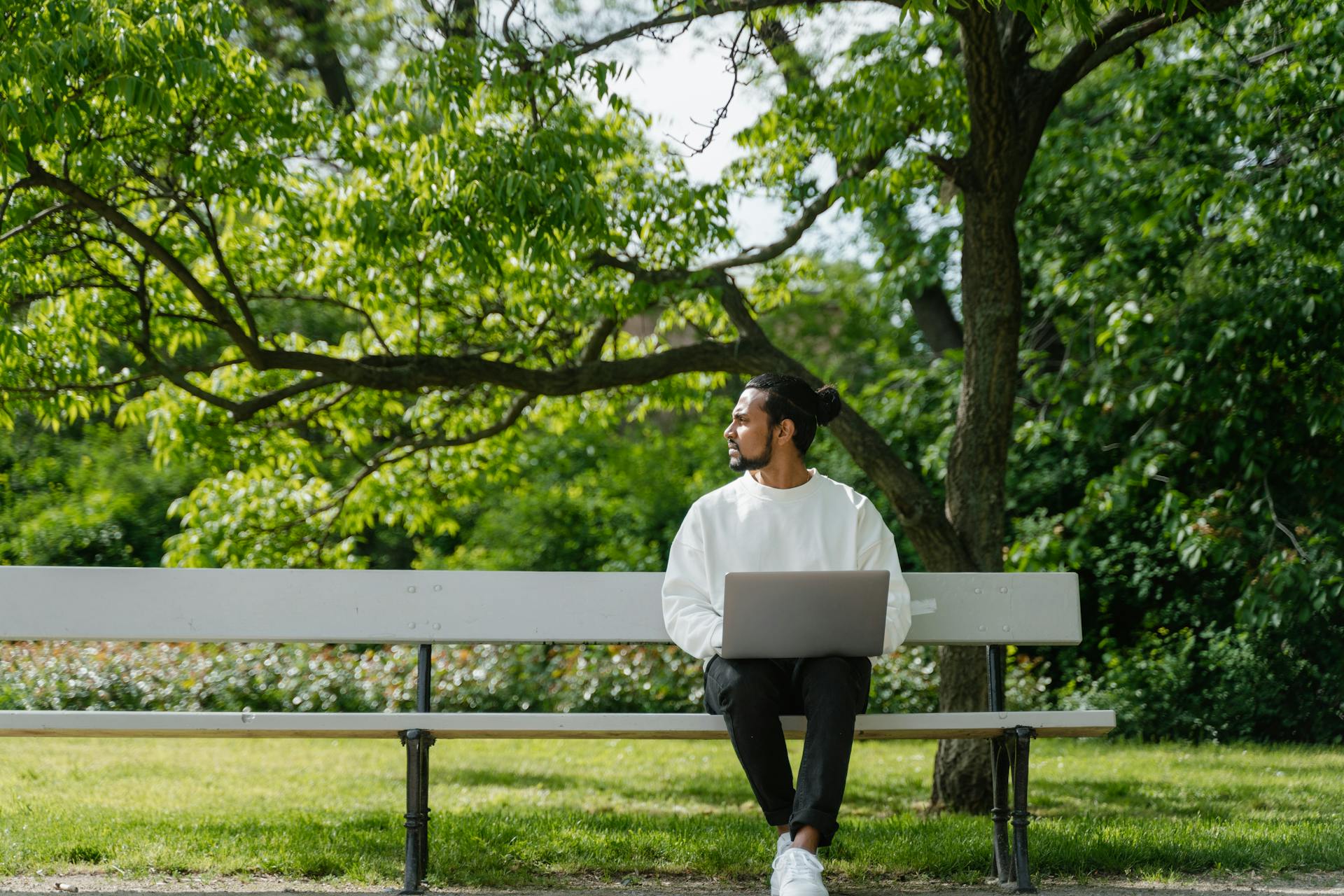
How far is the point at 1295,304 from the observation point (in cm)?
628

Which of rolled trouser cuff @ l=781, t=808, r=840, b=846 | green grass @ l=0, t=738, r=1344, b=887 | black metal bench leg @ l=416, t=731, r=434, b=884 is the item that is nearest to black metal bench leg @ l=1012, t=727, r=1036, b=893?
green grass @ l=0, t=738, r=1344, b=887

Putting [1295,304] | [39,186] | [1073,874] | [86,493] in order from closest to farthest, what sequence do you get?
[1073,874]
[39,186]
[1295,304]
[86,493]

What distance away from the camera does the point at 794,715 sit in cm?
344

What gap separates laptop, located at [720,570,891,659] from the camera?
10.7 ft

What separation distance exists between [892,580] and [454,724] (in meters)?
1.31

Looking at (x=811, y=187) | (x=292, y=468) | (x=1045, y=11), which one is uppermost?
(x=811, y=187)

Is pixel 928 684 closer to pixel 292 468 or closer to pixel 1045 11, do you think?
pixel 292 468

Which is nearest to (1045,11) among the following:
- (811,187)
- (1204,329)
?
(811,187)

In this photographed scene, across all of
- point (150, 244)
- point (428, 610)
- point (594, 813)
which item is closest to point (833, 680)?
point (428, 610)

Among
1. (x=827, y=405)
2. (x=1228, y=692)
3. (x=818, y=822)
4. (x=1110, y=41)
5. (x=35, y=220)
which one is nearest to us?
(x=818, y=822)

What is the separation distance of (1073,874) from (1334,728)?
4.94m

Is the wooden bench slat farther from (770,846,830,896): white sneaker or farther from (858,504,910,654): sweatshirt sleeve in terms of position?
(770,846,830,896): white sneaker

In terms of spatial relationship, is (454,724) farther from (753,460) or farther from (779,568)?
(753,460)

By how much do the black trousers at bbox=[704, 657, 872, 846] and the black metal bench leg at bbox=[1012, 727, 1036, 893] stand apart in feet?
1.66
